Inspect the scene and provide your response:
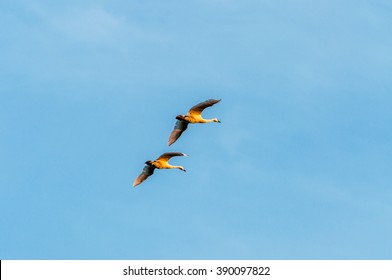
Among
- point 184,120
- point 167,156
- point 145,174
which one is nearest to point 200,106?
point 184,120

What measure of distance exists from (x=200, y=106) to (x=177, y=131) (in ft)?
13.0

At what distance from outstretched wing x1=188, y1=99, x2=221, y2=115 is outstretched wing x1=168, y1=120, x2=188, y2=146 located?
1495 millimetres

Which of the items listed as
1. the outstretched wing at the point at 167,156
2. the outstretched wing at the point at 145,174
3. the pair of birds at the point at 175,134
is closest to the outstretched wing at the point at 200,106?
the pair of birds at the point at 175,134

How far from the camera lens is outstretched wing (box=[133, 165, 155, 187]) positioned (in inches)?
6427

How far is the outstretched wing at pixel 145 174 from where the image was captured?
16325 cm

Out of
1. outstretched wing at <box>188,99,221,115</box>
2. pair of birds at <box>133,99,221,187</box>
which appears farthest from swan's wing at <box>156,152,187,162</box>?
outstretched wing at <box>188,99,221,115</box>

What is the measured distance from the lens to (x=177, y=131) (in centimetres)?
16375

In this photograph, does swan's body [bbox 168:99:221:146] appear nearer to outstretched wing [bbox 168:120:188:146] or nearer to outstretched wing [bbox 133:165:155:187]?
outstretched wing [bbox 168:120:188:146]

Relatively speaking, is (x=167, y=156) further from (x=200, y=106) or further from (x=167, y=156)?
(x=200, y=106)
